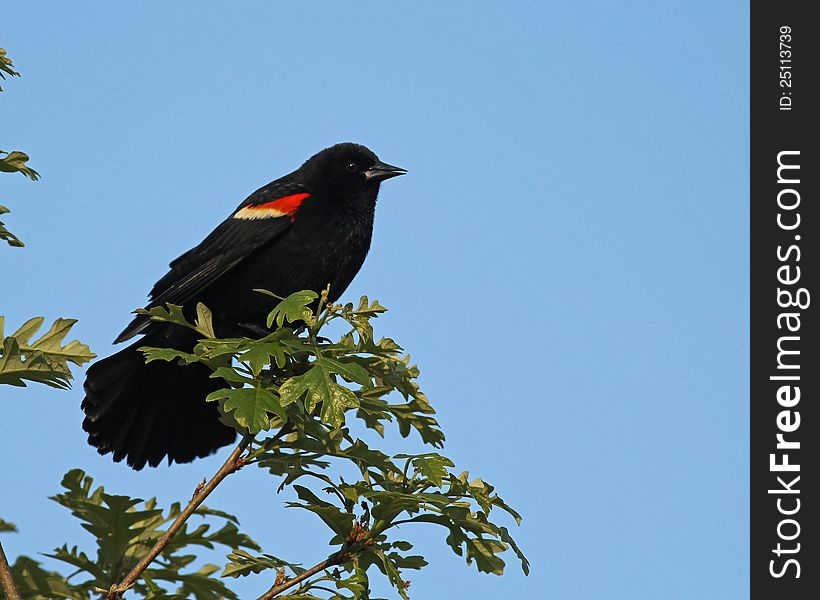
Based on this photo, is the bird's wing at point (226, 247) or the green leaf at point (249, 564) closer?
the green leaf at point (249, 564)

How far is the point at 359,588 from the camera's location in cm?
267

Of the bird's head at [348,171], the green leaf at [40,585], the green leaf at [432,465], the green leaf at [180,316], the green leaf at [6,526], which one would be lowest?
the green leaf at [40,585]

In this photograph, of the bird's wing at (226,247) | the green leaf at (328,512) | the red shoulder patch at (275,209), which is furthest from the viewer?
the red shoulder patch at (275,209)

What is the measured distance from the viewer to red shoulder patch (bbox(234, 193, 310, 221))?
4.61m

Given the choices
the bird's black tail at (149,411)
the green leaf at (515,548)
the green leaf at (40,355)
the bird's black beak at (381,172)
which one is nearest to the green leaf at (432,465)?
the green leaf at (515,548)

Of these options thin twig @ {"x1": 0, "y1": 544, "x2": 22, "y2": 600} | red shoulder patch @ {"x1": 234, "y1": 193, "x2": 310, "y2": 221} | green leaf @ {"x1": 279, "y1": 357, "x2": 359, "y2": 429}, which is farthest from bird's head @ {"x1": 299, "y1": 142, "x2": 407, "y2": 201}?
thin twig @ {"x1": 0, "y1": 544, "x2": 22, "y2": 600}

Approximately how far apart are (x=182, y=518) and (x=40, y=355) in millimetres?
629

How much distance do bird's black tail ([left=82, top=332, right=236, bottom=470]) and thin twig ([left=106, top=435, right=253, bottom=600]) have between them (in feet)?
3.84

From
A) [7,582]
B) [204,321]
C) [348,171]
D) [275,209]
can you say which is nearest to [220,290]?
[275,209]

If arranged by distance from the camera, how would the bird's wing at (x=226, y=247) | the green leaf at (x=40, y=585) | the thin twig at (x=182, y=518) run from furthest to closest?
the bird's wing at (x=226, y=247)
the green leaf at (x=40, y=585)
the thin twig at (x=182, y=518)

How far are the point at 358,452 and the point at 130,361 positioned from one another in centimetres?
146

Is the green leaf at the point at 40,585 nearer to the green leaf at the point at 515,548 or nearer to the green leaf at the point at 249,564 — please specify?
the green leaf at the point at 249,564

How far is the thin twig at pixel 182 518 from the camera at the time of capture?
2.76 meters

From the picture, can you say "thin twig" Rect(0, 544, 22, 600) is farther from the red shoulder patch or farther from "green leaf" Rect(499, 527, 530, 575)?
the red shoulder patch
